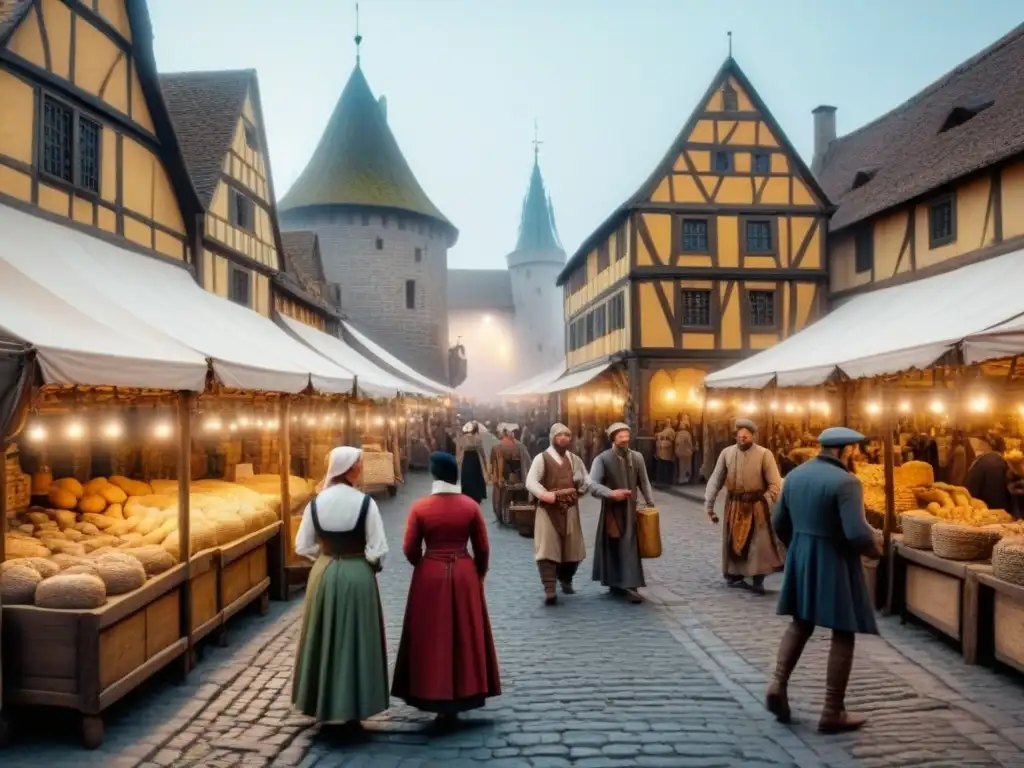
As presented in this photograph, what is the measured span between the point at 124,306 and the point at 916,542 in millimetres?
7465

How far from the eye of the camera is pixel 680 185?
23000 millimetres

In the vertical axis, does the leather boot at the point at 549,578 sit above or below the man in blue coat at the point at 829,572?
below

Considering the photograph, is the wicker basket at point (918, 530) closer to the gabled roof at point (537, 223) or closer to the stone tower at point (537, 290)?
the stone tower at point (537, 290)

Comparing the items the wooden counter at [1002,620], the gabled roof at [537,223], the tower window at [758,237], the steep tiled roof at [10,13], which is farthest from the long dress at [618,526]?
the gabled roof at [537,223]

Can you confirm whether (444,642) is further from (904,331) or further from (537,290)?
(537,290)

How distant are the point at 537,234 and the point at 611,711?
7049cm

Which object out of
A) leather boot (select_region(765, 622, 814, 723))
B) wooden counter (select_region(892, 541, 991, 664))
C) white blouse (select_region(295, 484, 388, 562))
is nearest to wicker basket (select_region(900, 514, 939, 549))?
wooden counter (select_region(892, 541, 991, 664))

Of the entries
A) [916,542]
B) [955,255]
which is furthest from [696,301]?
[916,542]

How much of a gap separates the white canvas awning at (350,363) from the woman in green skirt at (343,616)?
23.3 ft

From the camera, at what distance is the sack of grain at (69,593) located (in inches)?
211

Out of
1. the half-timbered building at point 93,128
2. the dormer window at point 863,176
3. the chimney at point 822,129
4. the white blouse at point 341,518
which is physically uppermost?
the chimney at point 822,129

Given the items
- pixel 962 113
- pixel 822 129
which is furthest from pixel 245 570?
pixel 822 129

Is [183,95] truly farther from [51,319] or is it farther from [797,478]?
[797,478]

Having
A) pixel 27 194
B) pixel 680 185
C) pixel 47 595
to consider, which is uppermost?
pixel 680 185
